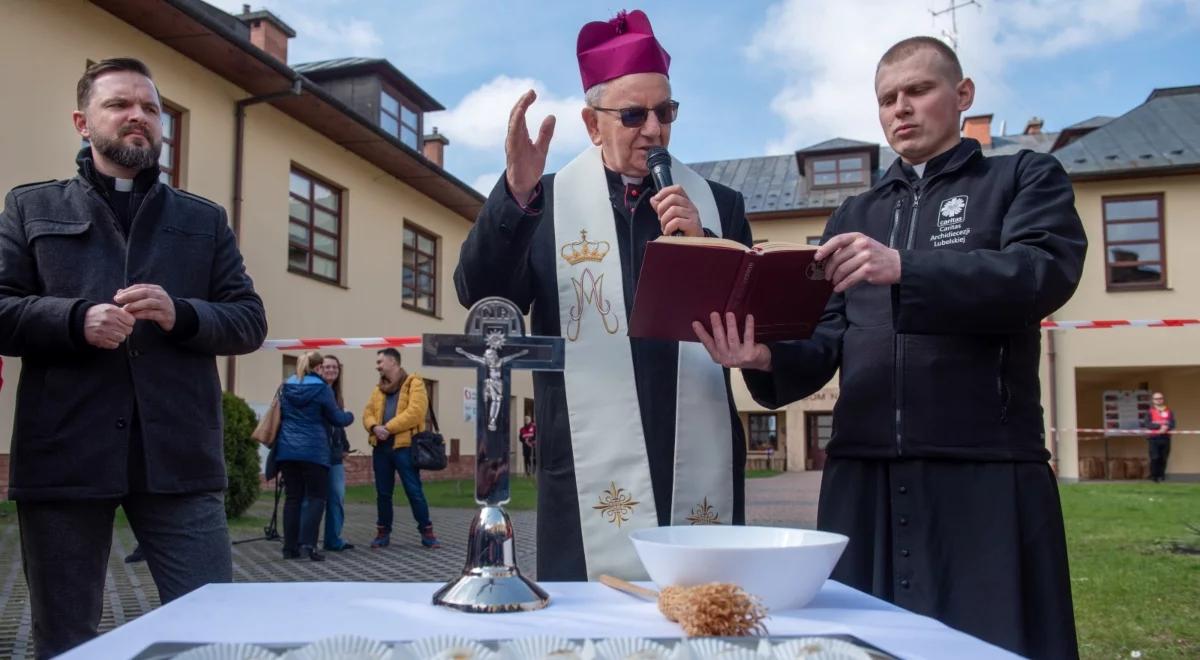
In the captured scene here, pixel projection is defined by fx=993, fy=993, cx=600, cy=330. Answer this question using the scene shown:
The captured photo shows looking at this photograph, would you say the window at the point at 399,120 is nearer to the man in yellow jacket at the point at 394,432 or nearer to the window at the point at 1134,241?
the man in yellow jacket at the point at 394,432

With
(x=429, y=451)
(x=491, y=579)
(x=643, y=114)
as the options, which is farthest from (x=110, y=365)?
(x=429, y=451)

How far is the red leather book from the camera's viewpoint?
1782 mm

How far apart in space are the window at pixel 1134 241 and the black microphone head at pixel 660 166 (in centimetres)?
2424

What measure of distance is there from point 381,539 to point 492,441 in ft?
26.8

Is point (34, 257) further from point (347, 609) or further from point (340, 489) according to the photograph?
point (340, 489)

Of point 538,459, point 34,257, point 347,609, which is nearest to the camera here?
point 347,609

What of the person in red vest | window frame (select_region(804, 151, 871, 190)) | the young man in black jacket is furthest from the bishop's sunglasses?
window frame (select_region(804, 151, 871, 190))

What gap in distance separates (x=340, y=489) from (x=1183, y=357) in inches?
818

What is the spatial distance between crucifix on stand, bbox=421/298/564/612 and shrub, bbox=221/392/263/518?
9.00 m

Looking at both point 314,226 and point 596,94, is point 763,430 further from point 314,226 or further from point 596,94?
point 596,94

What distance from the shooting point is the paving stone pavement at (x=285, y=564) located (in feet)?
18.4

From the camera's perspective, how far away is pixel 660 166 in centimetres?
216

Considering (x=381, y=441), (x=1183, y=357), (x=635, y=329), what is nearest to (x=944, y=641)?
(x=635, y=329)

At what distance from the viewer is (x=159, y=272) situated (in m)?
2.69
